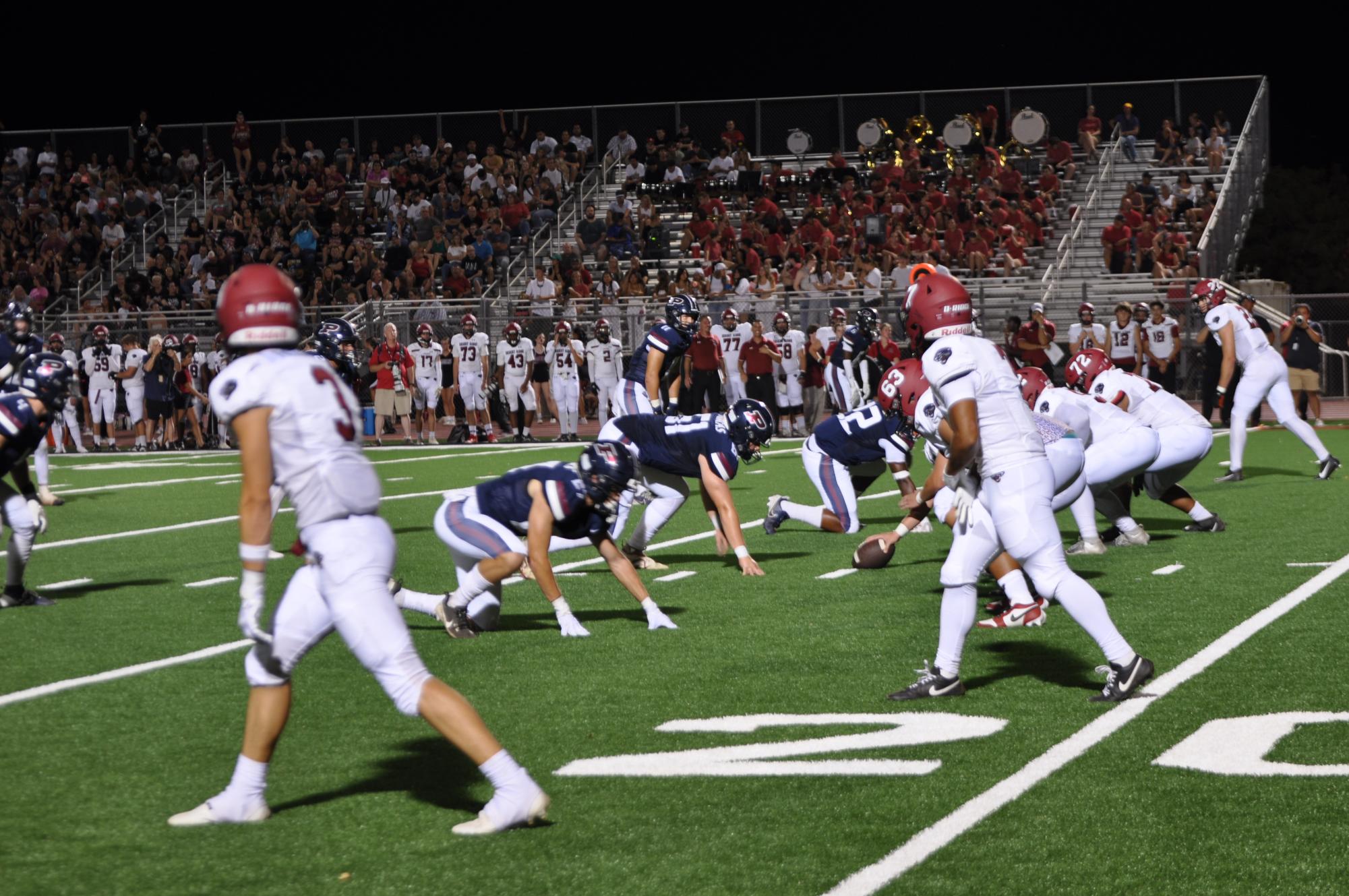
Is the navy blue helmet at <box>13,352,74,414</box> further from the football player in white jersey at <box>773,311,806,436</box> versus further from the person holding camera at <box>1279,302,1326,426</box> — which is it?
the person holding camera at <box>1279,302,1326,426</box>

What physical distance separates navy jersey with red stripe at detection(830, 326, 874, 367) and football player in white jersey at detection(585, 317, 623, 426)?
25.5 ft

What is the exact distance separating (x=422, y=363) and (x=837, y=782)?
21.7 meters

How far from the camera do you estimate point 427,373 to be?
26.5 meters

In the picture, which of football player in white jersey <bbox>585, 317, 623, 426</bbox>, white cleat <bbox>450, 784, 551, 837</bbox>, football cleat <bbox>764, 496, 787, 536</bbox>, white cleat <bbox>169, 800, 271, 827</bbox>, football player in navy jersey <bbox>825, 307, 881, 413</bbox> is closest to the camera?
white cleat <bbox>450, 784, 551, 837</bbox>

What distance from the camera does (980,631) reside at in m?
8.47

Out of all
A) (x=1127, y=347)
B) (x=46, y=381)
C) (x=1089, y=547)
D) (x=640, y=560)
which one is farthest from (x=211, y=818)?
(x=1127, y=347)

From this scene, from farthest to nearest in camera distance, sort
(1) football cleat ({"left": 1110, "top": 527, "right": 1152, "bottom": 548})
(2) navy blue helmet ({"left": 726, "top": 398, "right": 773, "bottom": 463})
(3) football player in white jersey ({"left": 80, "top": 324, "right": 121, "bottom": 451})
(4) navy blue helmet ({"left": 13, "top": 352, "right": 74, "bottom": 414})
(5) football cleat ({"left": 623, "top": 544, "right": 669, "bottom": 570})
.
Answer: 1. (3) football player in white jersey ({"left": 80, "top": 324, "right": 121, "bottom": 451})
2. (1) football cleat ({"left": 1110, "top": 527, "right": 1152, "bottom": 548})
3. (5) football cleat ({"left": 623, "top": 544, "right": 669, "bottom": 570})
4. (2) navy blue helmet ({"left": 726, "top": 398, "right": 773, "bottom": 463})
5. (4) navy blue helmet ({"left": 13, "top": 352, "right": 74, "bottom": 414})

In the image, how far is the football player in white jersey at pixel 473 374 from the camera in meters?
26.4

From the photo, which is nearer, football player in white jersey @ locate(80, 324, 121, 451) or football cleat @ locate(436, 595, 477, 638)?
football cleat @ locate(436, 595, 477, 638)

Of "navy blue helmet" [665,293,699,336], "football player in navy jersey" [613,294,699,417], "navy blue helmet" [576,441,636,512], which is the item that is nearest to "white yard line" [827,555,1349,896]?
"navy blue helmet" [576,441,636,512]

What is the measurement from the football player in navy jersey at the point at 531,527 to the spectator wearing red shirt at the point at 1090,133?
26.6 metres

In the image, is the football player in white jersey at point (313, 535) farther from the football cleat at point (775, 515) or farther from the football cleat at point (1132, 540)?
the football cleat at point (775, 515)

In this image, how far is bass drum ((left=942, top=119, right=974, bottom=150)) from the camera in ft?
109

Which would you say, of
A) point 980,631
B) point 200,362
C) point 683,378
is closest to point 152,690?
point 980,631
